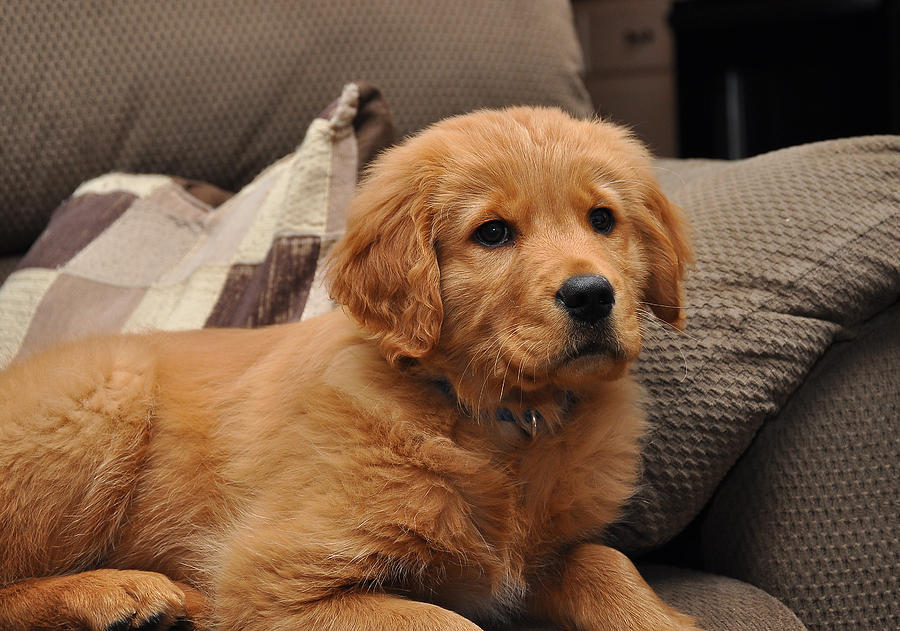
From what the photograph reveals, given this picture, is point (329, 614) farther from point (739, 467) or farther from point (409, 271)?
point (739, 467)

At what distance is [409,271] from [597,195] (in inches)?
14.2

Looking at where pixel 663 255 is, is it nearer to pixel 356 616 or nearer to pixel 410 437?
pixel 410 437

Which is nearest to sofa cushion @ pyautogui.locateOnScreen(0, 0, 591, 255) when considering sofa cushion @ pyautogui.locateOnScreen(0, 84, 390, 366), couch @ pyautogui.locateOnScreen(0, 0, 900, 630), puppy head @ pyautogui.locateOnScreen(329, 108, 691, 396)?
couch @ pyautogui.locateOnScreen(0, 0, 900, 630)

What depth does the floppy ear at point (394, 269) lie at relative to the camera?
1458mm

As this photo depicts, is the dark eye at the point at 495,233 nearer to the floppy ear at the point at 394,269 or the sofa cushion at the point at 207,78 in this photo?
the floppy ear at the point at 394,269

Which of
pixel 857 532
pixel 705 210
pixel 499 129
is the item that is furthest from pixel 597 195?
pixel 857 532

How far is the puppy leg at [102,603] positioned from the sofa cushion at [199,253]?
87 cm

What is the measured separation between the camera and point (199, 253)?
8.34 ft

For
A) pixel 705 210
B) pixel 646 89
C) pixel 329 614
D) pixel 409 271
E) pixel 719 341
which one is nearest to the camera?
pixel 329 614

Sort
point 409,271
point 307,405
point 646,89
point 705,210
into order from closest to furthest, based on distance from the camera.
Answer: point 409,271 → point 307,405 → point 705,210 → point 646,89

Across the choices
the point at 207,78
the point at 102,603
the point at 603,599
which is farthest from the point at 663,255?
the point at 207,78

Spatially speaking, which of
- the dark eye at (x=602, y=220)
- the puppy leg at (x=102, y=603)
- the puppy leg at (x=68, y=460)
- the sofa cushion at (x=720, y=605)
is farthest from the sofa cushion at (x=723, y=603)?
the puppy leg at (x=68, y=460)

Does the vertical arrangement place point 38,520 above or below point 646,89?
above

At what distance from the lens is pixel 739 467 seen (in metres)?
1.81
